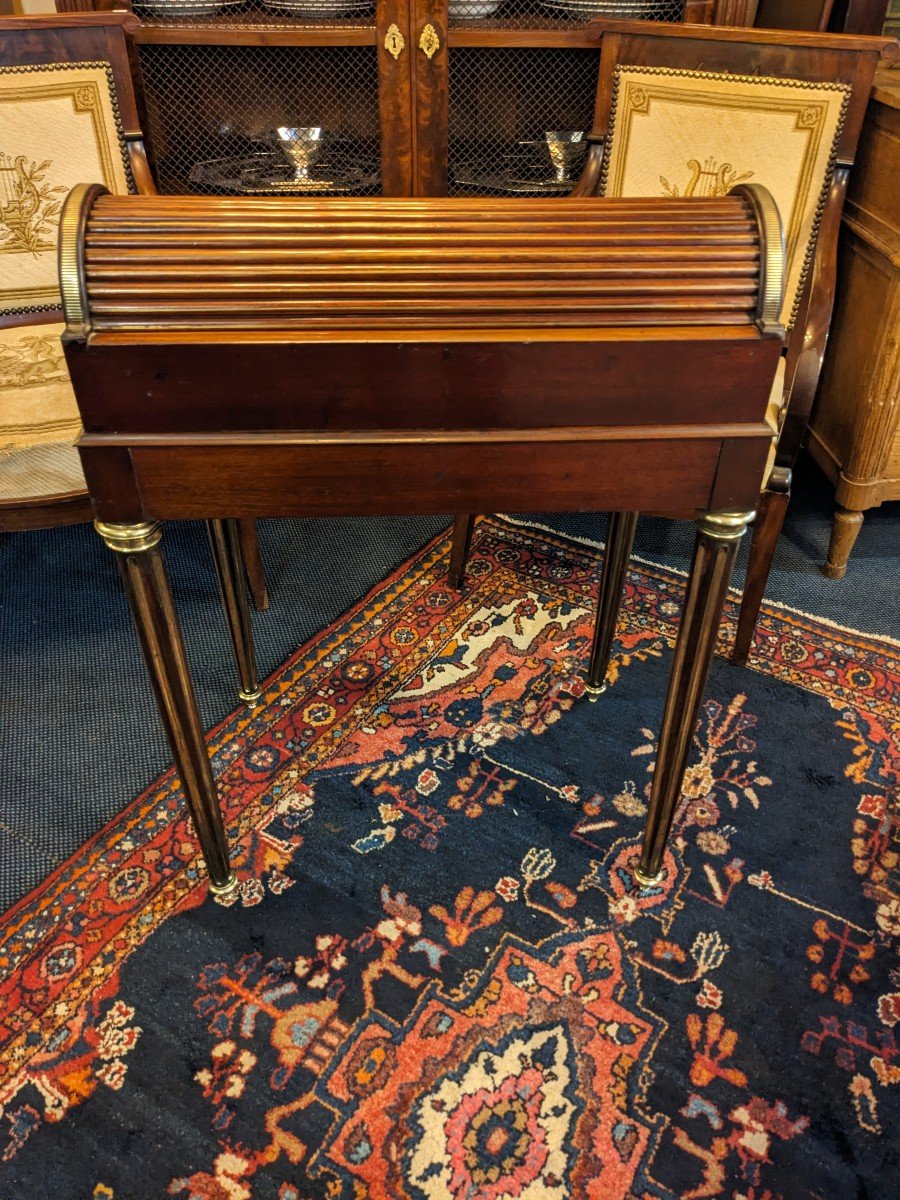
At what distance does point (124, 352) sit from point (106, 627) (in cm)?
130

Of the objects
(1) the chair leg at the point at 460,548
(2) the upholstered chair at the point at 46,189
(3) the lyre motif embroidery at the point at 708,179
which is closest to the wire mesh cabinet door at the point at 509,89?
(3) the lyre motif embroidery at the point at 708,179

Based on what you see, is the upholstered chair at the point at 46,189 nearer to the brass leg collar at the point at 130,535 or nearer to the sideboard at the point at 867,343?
the brass leg collar at the point at 130,535

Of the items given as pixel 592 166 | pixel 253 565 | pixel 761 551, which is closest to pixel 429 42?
pixel 592 166

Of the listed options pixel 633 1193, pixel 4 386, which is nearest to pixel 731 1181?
pixel 633 1193

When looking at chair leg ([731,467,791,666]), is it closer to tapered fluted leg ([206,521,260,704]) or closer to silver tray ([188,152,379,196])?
tapered fluted leg ([206,521,260,704])

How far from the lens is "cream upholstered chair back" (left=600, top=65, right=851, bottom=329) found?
76.7 inches

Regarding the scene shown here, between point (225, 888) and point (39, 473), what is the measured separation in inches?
37.5

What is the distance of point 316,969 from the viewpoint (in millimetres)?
1506

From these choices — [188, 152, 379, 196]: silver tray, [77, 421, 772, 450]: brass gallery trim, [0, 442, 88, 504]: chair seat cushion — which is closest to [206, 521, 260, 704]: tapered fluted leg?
[0, 442, 88, 504]: chair seat cushion

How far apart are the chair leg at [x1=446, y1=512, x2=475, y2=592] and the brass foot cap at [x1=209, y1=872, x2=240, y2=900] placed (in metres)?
0.94

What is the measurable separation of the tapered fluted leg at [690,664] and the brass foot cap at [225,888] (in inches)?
26.9

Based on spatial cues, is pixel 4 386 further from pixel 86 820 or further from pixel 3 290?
pixel 86 820

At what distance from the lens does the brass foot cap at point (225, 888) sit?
1.60m

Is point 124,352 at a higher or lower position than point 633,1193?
higher
